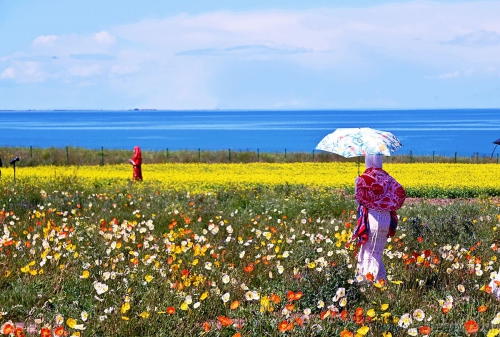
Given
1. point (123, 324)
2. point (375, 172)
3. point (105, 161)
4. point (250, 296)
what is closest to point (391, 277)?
point (375, 172)

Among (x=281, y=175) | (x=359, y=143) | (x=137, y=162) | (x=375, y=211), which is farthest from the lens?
(x=281, y=175)

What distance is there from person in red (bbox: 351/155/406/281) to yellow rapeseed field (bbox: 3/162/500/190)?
33.8 feet

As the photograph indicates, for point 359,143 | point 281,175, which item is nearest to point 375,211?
point 359,143

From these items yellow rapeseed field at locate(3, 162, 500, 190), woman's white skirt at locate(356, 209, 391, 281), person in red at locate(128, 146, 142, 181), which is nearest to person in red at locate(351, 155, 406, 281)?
woman's white skirt at locate(356, 209, 391, 281)

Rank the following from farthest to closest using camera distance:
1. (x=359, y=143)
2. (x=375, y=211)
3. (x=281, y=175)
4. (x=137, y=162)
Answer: (x=281, y=175) < (x=137, y=162) < (x=375, y=211) < (x=359, y=143)

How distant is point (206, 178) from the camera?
72.5ft

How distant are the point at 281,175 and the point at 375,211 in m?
16.7

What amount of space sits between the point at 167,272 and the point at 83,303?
1.07m

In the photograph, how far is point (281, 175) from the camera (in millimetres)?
23875

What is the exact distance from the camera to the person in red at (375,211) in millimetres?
7117

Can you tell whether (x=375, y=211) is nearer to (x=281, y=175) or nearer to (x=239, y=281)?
(x=239, y=281)

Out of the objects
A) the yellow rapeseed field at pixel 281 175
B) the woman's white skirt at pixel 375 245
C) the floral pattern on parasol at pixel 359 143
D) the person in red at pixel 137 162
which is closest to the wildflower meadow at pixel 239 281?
the woman's white skirt at pixel 375 245

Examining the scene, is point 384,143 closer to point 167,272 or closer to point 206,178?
point 167,272

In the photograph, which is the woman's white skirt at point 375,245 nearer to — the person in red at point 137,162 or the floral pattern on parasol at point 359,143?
the floral pattern on parasol at point 359,143
